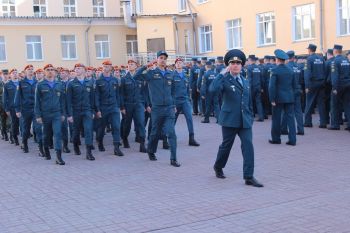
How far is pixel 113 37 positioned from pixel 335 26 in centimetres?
1904

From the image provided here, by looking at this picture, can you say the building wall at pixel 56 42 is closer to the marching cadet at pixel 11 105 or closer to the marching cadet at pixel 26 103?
the marching cadet at pixel 11 105

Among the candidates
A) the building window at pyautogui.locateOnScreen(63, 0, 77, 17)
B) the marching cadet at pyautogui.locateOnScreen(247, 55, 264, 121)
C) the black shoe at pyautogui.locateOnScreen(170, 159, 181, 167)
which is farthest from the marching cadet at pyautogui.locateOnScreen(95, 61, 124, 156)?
the building window at pyautogui.locateOnScreen(63, 0, 77, 17)

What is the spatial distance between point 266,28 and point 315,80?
48.9 ft

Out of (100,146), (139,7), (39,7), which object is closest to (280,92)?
(100,146)

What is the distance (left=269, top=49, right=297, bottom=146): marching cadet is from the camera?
1156 centimetres

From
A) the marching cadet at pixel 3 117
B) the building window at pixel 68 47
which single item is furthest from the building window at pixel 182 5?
the marching cadet at pixel 3 117

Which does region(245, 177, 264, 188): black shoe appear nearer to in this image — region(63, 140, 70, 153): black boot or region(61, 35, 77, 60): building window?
region(63, 140, 70, 153): black boot

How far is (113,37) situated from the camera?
126ft

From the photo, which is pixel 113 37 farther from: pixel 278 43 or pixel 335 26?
pixel 335 26

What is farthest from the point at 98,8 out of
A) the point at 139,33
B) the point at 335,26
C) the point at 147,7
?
the point at 335,26

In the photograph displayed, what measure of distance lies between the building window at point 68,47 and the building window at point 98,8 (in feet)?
23.0

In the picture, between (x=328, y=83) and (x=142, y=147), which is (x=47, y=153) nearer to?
(x=142, y=147)

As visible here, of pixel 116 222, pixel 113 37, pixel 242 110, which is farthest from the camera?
pixel 113 37

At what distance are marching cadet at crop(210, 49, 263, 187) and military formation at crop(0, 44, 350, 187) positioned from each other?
0.05 feet
